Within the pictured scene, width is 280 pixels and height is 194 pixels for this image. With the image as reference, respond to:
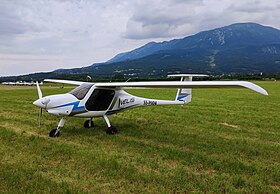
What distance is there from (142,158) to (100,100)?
11.7ft

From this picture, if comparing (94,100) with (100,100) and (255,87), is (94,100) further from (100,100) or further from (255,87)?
(255,87)

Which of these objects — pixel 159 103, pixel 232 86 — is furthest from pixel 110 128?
pixel 232 86

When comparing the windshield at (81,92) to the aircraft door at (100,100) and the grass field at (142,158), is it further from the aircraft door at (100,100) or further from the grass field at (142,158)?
the grass field at (142,158)

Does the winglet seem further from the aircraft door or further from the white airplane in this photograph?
the aircraft door

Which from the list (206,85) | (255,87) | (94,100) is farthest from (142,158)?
(94,100)

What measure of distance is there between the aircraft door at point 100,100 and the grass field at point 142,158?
89 cm

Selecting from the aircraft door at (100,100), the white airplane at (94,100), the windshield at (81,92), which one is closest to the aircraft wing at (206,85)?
the white airplane at (94,100)

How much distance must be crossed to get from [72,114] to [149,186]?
4.72 m

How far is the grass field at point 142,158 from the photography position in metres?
5.15

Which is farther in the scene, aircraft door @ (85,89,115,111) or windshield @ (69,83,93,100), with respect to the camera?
aircraft door @ (85,89,115,111)

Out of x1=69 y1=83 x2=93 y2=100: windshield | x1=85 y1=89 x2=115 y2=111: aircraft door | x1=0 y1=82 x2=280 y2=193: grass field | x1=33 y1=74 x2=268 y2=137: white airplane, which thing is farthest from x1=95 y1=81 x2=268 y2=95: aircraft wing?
x1=0 y1=82 x2=280 y2=193: grass field

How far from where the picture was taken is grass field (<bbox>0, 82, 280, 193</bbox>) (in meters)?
5.15

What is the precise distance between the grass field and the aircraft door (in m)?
0.89

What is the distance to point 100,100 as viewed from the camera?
967 cm
